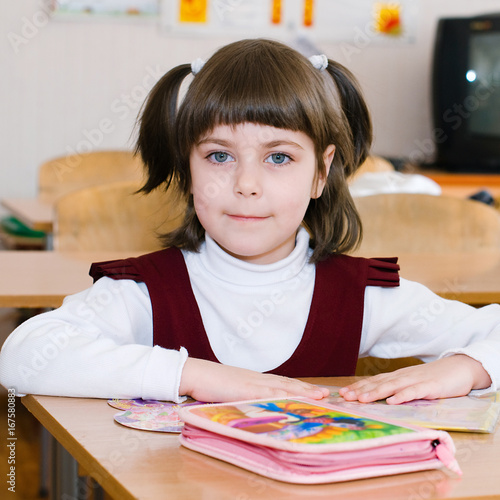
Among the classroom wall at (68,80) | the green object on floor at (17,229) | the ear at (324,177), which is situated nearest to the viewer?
the ear at (324,177)

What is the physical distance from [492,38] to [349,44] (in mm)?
636

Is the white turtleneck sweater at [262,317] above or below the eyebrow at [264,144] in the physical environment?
below

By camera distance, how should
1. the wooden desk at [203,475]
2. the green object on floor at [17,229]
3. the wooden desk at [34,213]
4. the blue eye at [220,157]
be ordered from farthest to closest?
the green object on floor at [17,229], the wooden desk at [34,213], the blue eye at [220,157], the wooden desk at [203,475]

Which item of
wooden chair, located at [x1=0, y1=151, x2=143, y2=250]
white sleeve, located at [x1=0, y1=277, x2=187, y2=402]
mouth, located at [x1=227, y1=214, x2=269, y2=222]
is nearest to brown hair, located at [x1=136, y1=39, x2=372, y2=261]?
mouth, located at [x1=227, y1=214, x2=269, y2=222]

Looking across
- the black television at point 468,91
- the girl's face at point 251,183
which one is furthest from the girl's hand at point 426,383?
the black television at point 468,91

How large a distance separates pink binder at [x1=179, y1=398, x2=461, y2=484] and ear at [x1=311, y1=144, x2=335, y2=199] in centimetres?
53

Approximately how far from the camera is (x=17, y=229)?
125 inches

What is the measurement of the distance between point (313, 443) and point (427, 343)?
550 mm

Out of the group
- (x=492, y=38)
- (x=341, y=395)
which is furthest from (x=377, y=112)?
(x=341, y=395)

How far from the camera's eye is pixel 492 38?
11.8 feet

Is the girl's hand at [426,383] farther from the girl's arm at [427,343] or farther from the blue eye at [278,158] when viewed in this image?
the blue eye at [278,158]

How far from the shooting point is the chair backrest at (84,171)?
116 inches

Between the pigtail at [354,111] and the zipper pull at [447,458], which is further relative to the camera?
the pigtail at [354,111]

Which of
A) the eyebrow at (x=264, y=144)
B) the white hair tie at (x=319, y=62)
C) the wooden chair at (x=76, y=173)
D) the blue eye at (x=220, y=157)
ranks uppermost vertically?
the white hair tie at (x=319, y=62)
